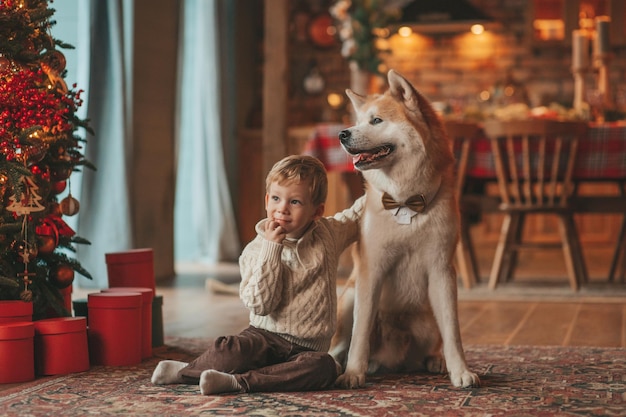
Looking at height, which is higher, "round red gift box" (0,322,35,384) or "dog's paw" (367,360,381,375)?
"round red gift box" (0,322,35,384)

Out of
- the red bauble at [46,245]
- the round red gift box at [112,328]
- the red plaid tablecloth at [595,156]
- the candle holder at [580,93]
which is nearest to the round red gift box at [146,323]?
the round red gift box at [112,328]

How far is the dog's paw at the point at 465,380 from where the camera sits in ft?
7.84

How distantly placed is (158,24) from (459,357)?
369 cm

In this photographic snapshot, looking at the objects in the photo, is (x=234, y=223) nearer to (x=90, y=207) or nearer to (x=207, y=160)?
(x=207, y=160)

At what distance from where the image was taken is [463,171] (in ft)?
15.9

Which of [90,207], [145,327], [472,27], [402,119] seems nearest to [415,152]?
[402,119]

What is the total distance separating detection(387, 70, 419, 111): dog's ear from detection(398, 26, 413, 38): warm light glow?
5674 millimetres

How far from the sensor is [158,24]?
5.51m

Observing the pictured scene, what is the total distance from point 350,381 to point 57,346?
0.89 metres

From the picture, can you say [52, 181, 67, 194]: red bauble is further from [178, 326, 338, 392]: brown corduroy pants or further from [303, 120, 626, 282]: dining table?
[303, 120, 626, 282]: dining table

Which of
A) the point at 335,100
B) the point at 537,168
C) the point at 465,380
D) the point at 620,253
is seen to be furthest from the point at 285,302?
the point at 335,100

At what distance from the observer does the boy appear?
2.36 m

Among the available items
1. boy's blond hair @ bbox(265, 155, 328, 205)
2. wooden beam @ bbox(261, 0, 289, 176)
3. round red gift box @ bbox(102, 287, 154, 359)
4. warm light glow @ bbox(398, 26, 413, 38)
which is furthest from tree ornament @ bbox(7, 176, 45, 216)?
warm light glow @ bbox(398, 26, 413, 38)

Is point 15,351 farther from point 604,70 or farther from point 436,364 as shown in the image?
point 604,70
